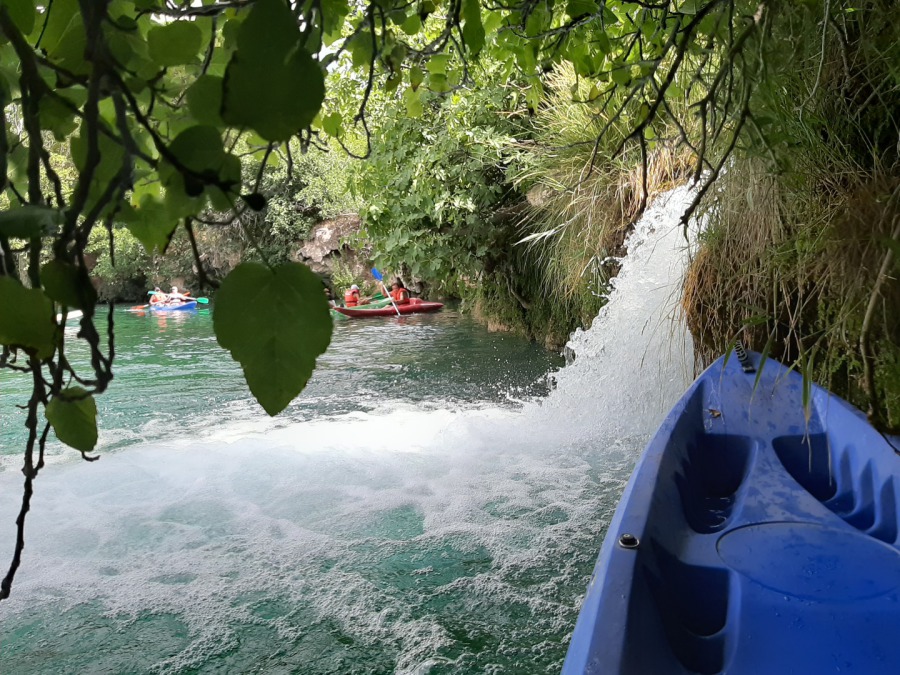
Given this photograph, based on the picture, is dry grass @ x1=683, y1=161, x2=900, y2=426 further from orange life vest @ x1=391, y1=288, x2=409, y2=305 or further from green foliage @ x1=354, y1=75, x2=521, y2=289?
orange life vest @ x1=391, y1=288, x2=409, y2=305

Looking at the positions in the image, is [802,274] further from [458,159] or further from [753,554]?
[458,159]

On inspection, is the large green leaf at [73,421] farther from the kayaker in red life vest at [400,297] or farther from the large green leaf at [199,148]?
the kayaker in red life vest at [400,297]

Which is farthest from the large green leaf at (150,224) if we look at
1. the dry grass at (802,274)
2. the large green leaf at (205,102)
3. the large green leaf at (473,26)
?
the dry grass at (802,274)

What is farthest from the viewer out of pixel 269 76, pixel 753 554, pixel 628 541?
pixel 753 554

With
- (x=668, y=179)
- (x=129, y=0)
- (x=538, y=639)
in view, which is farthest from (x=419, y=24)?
(x=668, y=179)

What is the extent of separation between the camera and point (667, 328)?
3.33 meters

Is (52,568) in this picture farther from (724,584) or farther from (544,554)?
(724,584)

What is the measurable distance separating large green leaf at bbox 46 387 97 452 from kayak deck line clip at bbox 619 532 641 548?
1.08m

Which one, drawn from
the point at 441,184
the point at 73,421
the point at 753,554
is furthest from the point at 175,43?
the point at 441,184

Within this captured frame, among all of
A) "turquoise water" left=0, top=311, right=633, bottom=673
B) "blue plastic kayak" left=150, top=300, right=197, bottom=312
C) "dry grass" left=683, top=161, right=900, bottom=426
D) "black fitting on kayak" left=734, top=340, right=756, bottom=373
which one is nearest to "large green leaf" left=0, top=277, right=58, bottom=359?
"turquoise water" left=0, top=311, right=633, bottom=673

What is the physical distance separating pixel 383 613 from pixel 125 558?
99 centimetres

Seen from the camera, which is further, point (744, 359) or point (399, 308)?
point (399, 308)

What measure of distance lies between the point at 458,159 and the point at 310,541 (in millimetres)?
3797

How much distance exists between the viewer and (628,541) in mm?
1237
